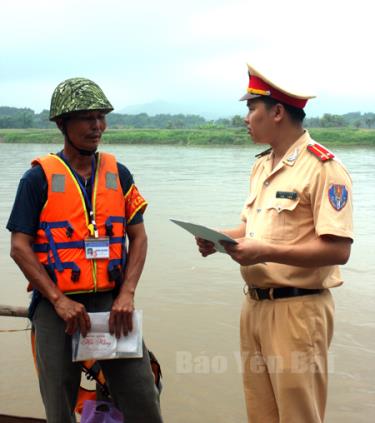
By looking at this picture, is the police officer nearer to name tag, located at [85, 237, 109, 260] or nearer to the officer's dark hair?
the officer's dark hair

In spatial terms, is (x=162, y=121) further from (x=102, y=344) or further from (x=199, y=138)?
(x=102, y=344)

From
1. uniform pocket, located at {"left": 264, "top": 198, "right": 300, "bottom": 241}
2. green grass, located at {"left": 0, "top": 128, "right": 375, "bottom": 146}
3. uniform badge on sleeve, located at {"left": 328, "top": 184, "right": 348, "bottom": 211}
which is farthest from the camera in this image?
green grass, located at {"left": 0, "top": 128, "right": 375, "bottom": 146}

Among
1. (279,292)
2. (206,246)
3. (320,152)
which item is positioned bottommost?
(279,292)

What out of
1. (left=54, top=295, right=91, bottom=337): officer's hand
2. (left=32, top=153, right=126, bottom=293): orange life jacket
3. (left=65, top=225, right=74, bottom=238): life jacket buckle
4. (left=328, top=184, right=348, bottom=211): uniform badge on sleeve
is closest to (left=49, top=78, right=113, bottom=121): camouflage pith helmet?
(left=32, top=153, right=126, bottom=293): orange life jacket

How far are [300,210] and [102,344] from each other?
94 centimetres

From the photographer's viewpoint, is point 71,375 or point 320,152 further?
point 71,375

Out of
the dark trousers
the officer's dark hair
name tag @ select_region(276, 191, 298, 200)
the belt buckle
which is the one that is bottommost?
the dark trousers

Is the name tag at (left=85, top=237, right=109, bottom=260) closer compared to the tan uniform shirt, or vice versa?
the tan uniform shirt

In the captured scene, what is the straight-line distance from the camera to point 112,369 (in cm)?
241

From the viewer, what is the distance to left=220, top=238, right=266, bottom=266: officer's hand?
2.14 m

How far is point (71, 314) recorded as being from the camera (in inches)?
89.7

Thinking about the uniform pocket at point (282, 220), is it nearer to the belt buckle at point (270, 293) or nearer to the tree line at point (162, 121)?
the belt buckle at point (270, 293)

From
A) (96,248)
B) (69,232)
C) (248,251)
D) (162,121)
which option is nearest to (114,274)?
(96,248)

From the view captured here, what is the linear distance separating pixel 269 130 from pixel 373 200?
13.5 meters
